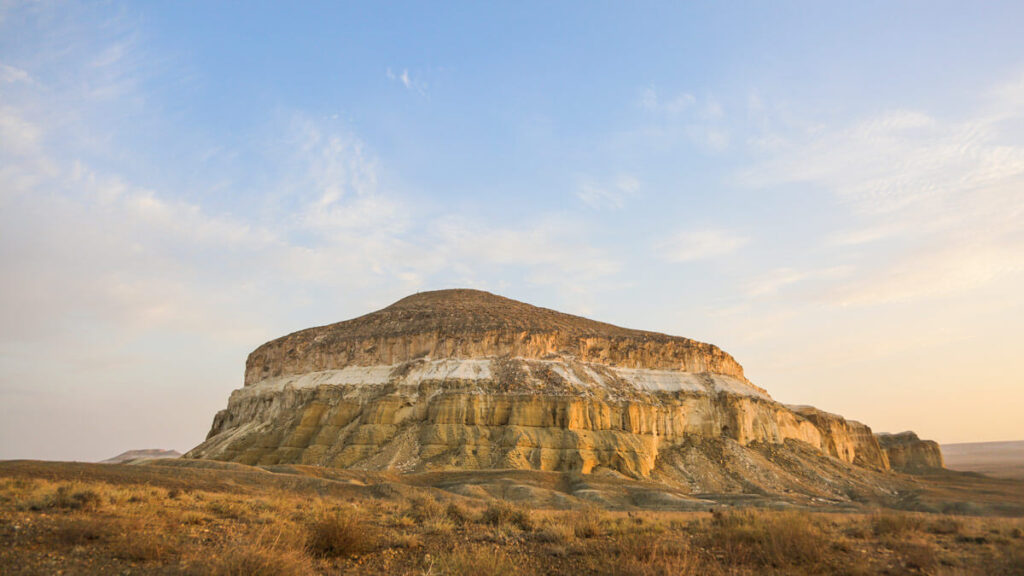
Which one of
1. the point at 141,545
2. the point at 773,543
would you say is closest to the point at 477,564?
the point at 141,545

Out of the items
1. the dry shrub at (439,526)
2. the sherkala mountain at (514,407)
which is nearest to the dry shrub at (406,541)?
the dry shrub at (439,526)

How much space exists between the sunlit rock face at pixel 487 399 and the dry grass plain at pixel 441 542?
31.6 metres

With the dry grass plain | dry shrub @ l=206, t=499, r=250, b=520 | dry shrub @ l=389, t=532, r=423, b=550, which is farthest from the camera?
dry shrub @ l=206, t=499, r=250, b=520

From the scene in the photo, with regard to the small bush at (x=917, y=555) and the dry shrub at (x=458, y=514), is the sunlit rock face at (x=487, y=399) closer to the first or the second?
the dry shrub at (x=458, y=514)

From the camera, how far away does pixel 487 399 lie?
53.2m

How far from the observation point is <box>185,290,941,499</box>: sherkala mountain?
4947 centimetres

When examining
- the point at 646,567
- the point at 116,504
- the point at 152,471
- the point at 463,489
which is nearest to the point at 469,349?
the point at 463,489

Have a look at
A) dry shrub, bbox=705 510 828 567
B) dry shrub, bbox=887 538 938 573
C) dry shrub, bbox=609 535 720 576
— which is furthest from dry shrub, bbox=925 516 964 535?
dry shrub, bbox=609 535 720 576

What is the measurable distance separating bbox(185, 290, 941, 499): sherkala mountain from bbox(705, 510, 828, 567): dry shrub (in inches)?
1361

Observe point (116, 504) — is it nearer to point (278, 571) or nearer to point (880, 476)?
point (278, 571)

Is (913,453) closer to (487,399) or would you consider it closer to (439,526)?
(487,399)

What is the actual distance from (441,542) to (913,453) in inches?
4219

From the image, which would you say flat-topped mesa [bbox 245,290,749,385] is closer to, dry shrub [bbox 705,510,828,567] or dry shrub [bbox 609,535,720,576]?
dry shrub [bbox 705,510,828,567]

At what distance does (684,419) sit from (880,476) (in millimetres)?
25275
